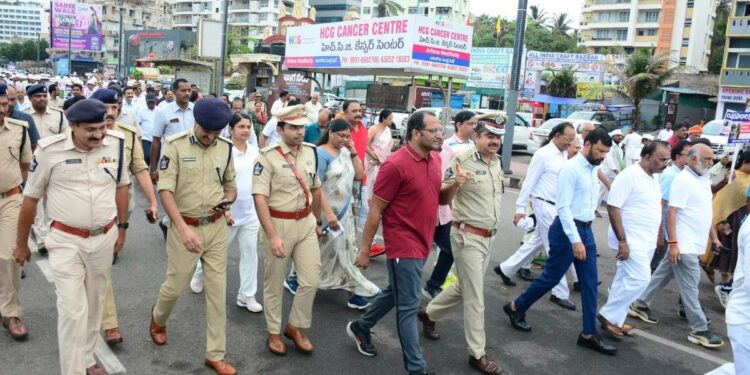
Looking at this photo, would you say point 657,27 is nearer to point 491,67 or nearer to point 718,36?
point 718,36

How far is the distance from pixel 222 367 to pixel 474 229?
1.99 meters

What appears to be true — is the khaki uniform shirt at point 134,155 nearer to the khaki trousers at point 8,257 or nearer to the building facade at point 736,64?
the khaki trousers at point 8,257

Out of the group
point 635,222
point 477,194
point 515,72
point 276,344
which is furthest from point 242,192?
point 515,72

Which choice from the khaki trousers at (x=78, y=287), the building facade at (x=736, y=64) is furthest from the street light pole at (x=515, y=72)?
the building facade at (x=736, y=64)

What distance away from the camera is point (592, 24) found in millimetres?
73750

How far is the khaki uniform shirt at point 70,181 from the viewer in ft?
11.4

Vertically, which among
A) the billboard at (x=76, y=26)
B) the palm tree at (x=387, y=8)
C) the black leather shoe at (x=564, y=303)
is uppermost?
the palm tree at (x=387, y=8)

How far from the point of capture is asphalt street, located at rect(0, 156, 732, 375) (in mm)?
4133

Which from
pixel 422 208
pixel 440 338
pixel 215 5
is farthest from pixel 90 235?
pixel 215 5

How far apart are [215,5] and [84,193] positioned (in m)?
107

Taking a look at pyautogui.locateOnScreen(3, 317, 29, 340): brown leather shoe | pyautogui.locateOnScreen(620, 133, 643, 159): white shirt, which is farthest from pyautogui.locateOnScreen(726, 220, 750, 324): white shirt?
pyautogui.locateOnScreen(620, 133, 643, 159): white shirt

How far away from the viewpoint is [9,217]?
4387 mm

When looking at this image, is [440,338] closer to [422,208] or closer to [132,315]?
[422,208]

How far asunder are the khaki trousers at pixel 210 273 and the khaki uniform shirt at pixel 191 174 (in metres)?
0.15
